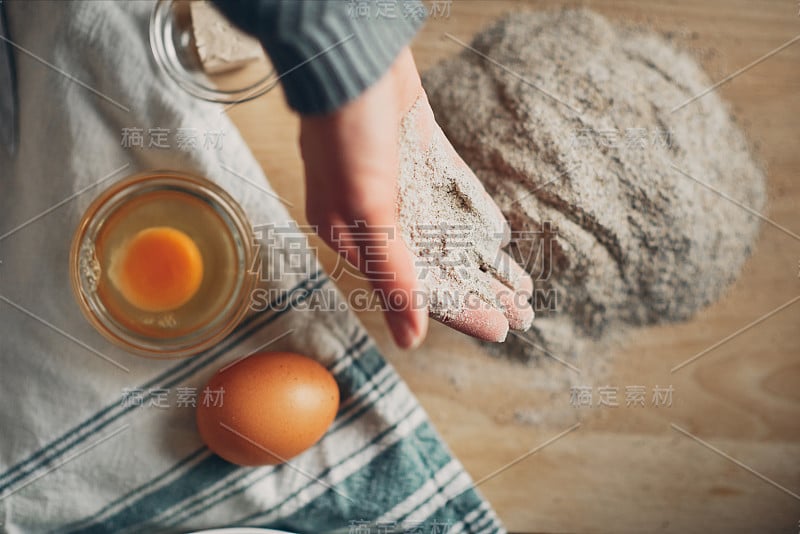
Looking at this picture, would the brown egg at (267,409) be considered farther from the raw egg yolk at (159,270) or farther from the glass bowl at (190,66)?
the glass bowl at (190,66)

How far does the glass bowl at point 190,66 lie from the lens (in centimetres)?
51

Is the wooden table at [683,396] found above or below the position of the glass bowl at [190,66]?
below

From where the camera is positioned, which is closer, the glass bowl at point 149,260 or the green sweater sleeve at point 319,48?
the green sweater sleeve at point 319,48

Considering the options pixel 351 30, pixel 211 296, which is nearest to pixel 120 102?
pixel 211 296

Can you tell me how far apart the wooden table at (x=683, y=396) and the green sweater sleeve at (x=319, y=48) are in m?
0.27

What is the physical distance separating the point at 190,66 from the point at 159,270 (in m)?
0.17

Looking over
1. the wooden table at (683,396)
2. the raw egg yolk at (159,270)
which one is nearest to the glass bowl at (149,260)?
the raw egg yolk at (159,270)

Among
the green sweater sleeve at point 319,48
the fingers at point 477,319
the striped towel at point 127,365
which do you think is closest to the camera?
the green sweater sleeve at point 319,48

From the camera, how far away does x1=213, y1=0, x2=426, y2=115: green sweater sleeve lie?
0.95 feet

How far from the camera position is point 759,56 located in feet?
1.84

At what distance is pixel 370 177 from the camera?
30 cm

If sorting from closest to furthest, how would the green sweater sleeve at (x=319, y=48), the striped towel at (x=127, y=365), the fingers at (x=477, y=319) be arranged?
the green sweater sleeve at (x=319, y=48) → the fingers at (x=477, y=319) → the striped towel at (x=127, y=365)

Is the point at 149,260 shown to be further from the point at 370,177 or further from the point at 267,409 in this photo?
the point at 370,177

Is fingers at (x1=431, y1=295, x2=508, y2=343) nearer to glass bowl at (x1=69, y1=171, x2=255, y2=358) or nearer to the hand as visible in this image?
the hand
